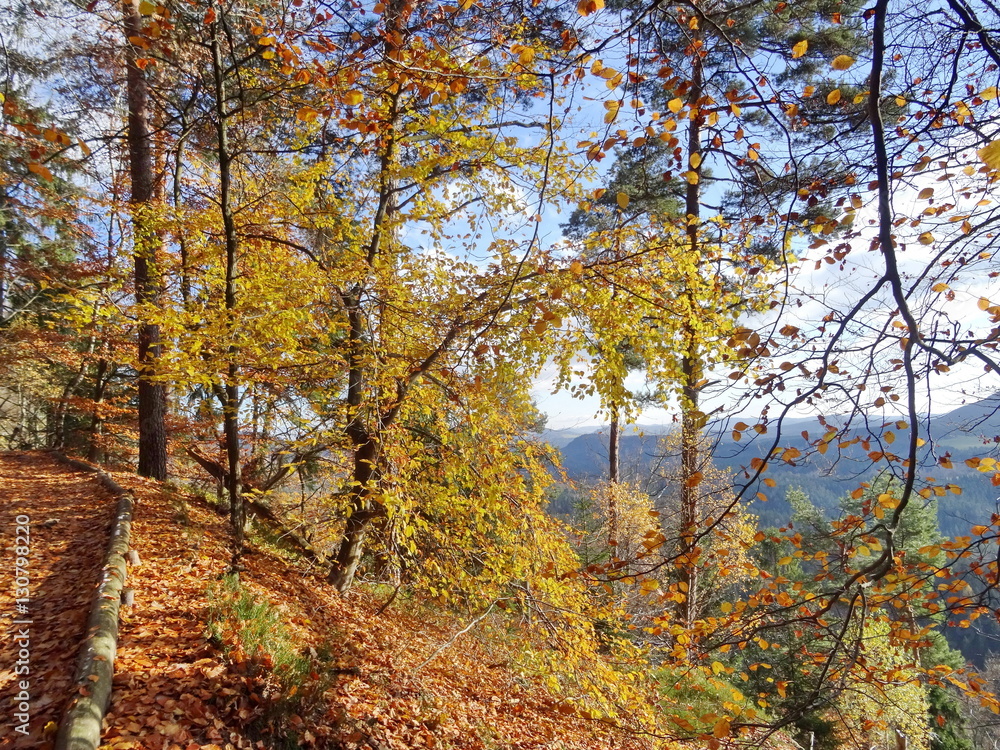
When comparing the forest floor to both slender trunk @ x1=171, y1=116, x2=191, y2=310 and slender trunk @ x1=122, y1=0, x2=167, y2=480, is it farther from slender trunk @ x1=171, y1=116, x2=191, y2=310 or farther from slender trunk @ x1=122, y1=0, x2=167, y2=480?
slender trunk @ x1=171, y1=116, x2=191, y2=310

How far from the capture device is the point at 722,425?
256 centimetres

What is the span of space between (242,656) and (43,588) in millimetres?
1878

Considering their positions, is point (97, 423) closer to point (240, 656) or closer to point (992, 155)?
point (240, 656)

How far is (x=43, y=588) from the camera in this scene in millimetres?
3955

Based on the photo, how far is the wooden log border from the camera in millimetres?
2469

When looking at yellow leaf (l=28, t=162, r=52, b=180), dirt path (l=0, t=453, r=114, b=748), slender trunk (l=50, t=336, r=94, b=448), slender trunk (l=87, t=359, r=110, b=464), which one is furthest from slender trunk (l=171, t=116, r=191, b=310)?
slender trunk (l=50, t=336, r=94, b=448)

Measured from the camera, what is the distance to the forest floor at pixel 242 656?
301cm

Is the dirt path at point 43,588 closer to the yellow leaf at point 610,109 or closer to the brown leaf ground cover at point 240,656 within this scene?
the brown leaf ground cover at point 240,656

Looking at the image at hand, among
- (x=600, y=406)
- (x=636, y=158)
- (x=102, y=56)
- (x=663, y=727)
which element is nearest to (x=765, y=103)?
(x=600, y=406)

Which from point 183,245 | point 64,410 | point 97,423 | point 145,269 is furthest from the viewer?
point 64,410

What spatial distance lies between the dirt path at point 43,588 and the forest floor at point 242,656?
0.05ft

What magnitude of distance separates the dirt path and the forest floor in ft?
0.05

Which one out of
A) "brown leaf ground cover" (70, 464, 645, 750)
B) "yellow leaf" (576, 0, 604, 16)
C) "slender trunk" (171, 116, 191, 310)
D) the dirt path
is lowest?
"brown leaf ground cover" (70, 464, 645, 750)

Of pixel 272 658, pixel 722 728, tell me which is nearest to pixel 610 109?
pixel 722 728
